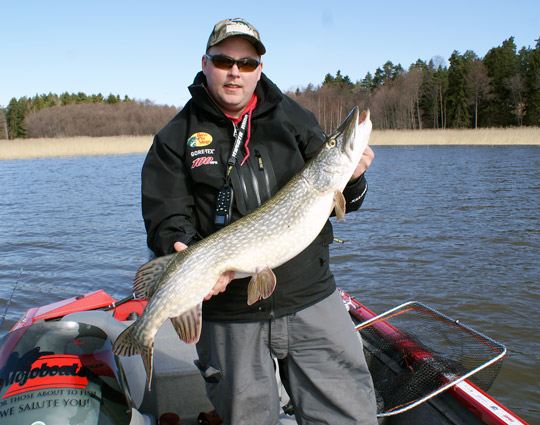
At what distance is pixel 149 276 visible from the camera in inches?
93.5

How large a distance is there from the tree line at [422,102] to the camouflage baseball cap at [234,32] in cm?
5164

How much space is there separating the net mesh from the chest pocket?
167cm

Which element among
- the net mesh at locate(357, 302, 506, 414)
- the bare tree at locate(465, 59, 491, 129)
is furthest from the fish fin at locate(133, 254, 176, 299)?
the bare tree at locate(465, 59, 491, 129)

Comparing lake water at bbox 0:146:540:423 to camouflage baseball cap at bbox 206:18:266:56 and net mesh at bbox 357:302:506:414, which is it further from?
camouflage baseball cap at bbox 206:18:266:56

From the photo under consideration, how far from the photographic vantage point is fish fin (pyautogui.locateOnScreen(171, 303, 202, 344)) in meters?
2.25

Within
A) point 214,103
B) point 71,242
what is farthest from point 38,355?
point 71,242

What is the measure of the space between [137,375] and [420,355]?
1.99m

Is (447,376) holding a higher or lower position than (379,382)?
higher

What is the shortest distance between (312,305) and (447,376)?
134 cm

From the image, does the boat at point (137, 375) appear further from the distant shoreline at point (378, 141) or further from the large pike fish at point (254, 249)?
the distant shoreline at point (378, 141)

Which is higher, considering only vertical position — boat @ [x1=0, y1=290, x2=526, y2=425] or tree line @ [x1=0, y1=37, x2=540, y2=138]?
tree line @ [x1=0, y1=37, x2=540, y2=138]

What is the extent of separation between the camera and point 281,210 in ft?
7.73

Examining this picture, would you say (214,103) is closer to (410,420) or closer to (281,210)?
(281,210)

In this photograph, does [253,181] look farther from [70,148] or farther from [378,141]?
[70,148]
